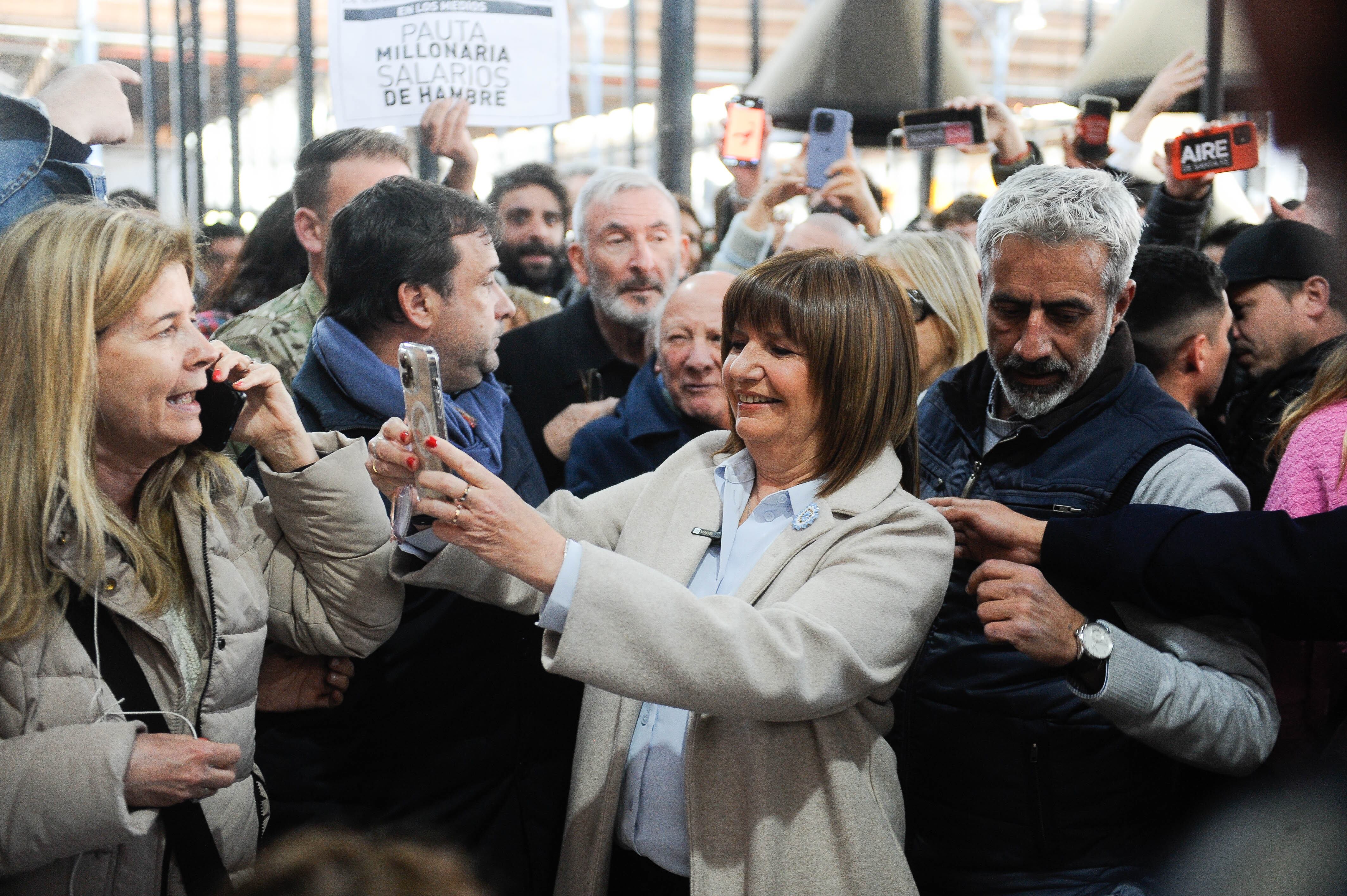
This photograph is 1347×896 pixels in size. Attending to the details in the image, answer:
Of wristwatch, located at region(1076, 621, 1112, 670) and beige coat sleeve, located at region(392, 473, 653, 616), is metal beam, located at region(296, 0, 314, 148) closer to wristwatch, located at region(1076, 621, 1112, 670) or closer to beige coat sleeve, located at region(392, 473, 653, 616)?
beige coat sleeve, located at region(392, 473, 653, 616)

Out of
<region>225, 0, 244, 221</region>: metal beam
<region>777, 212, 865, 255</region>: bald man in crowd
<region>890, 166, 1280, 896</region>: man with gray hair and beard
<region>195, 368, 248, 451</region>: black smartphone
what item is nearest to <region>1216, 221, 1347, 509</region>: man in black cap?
<region>890, 166, 1280, 896</region>: man with gray hair and beard

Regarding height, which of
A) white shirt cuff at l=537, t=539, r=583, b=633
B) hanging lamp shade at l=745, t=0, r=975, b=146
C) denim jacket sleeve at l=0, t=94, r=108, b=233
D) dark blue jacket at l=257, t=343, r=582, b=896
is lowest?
dark blue jacket at l=257, t=343, r=582, b=896

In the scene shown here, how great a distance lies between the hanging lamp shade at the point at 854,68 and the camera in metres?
5.98

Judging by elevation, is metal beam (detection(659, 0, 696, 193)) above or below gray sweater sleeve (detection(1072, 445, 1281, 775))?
above

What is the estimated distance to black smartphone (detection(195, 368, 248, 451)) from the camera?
1.85m

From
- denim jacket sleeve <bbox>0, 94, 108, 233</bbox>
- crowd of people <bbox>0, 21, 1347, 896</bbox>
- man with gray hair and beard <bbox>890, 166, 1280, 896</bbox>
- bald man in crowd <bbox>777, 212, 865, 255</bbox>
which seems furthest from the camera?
bald man in crowd <bbox>777, 212, 865, 255</bbox>

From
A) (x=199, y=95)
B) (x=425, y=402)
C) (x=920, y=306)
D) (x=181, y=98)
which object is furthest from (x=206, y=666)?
(x=181, y=98)

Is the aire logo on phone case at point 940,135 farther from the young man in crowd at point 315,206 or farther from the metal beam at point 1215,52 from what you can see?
the young man in crowd at point 315,206

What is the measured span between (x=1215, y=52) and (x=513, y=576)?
309 cm

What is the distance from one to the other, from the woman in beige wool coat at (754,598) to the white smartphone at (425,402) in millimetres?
40

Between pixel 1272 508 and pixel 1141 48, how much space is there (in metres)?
4.59

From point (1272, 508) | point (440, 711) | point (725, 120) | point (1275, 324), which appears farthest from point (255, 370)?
point (725, 120)

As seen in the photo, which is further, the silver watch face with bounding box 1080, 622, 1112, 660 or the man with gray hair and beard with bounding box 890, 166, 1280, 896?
the man with gray hair and beard with bounding box 890, 166, 1280, 896

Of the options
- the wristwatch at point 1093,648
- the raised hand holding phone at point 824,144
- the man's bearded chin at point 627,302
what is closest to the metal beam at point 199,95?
the man's bearded chin at point 627,302
